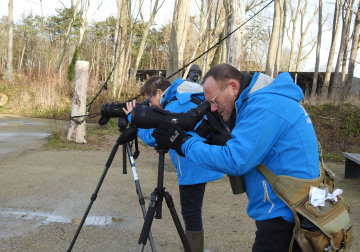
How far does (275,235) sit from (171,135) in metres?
0.77

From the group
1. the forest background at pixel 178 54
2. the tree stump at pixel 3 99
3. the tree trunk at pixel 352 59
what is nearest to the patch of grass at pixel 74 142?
the forest background at pixel 178 54

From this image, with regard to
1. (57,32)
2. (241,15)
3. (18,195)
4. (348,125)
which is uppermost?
(57,32)

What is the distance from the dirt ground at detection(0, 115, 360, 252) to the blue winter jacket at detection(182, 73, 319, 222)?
1.69 m

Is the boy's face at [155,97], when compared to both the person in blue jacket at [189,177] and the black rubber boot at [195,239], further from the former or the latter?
the black rubber boot at [195,239]

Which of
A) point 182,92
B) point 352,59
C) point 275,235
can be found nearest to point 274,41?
point 352,59

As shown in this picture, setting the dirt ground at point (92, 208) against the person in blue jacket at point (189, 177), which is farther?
the dirt ground at point (92, 208)

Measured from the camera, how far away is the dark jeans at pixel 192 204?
2.89m

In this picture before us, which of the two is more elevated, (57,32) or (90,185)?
(57,32)

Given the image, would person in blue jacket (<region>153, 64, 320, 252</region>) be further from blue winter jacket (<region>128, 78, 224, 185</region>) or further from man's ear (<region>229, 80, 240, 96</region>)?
blue winter jacket (<region>128, 78, 224, 185</region>)

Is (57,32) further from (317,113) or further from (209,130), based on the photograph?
(209,130)

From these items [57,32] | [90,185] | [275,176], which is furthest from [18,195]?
[57,32]

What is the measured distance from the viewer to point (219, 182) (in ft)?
19.6

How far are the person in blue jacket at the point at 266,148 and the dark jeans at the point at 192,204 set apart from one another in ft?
3.26

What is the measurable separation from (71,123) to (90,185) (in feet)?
12.2
